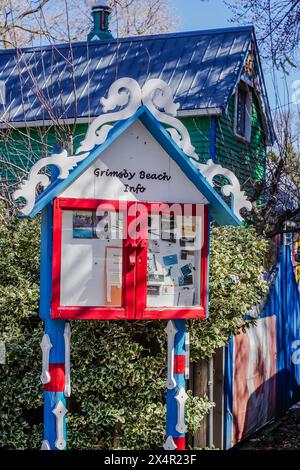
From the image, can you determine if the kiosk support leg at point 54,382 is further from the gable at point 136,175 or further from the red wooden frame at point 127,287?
the gable at point 136,175

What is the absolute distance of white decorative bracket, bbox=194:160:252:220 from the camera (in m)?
4.91

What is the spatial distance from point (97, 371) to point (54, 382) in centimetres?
108

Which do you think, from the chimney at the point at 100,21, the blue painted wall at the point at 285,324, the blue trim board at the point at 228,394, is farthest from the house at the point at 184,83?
the blue trim board at the point at 228,394

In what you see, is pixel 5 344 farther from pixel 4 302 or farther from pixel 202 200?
pixel 202 200

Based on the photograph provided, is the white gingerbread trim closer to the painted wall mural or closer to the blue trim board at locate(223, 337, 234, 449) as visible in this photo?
the blue trim board at locate(223, 337, 234, 449)

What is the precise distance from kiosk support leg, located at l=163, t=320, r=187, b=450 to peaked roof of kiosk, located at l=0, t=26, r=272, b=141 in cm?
958

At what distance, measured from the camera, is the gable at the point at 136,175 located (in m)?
4.72

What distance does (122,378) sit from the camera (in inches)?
229

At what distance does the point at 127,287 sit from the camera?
187 inches

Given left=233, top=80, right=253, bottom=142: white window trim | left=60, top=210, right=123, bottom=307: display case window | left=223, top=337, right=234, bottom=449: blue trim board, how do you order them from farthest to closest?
1. left=233, top=80, right=253, bottom=142: white window trim
2. left=223, top=337, right=234, bottom=449: blue trim board
3. left=60, top=210, right=123, bottom=307: display case window

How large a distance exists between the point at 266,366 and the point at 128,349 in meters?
3.75

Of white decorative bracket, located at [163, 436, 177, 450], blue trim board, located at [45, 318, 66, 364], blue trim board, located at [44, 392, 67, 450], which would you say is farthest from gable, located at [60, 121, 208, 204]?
white decorative bracket, located at [163, 436, 177, 450]

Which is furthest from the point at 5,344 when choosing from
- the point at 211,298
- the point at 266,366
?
the point at 266,366

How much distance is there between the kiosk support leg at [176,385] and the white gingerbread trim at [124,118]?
3.01ft
